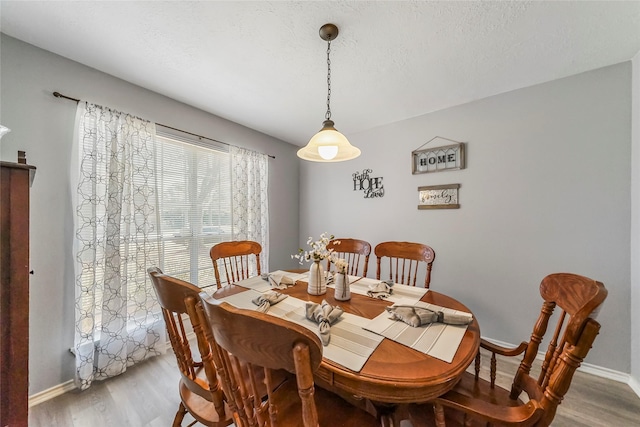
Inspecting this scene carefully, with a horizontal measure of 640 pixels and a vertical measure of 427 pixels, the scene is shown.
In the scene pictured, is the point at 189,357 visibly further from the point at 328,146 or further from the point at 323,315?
the point at 328,146

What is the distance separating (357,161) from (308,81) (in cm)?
139

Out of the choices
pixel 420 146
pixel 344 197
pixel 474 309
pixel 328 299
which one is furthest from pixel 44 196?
pixel 474 309

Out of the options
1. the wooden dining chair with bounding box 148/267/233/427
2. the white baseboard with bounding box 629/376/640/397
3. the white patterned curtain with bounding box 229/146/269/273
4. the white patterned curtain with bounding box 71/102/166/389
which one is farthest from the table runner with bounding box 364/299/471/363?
the white patterned curtain with bounding box 229/146/269/273

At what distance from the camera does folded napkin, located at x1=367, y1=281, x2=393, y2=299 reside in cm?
144

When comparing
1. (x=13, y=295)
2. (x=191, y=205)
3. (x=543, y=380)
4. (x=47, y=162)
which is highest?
(x=47, y=162)

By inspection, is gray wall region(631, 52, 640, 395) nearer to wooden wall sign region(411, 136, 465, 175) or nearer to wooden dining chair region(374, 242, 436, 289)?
wooden wall sign region(411, 136, 465, 175)

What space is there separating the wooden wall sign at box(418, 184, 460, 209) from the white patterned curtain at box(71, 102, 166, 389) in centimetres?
277

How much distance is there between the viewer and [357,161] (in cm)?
319

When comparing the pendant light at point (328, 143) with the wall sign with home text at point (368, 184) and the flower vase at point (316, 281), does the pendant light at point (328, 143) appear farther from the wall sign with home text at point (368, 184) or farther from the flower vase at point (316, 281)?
the wall sign with home text at point (368, 184)

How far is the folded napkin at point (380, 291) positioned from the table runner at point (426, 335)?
266 mm

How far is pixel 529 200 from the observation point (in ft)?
6.87

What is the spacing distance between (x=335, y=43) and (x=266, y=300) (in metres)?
1.75

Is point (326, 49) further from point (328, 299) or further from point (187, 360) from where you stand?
point (187, 360)

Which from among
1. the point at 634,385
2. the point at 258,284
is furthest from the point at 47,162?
the point at 634,385
